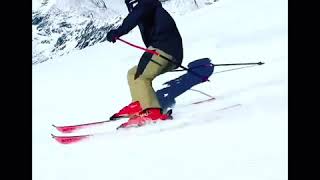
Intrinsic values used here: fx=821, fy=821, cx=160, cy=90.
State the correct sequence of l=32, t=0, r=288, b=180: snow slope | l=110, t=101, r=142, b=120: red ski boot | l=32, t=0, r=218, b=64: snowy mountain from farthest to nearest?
l=32, t=0, r=218, b=64: snowy mountain < l=110, t=101, r=142, b=120: red ski boot < l=32, t=0, r=288, b=180: snow slope

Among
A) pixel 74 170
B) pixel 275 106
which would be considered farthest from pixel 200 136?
pixel 74 170

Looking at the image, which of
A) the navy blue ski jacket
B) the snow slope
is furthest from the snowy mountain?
the navy blue ski jacket

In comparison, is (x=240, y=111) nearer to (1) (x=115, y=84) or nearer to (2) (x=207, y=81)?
(2) (x=207, y=81)

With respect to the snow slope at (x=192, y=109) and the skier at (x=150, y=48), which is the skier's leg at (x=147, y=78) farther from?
the snow slope at (x=192, y=109)

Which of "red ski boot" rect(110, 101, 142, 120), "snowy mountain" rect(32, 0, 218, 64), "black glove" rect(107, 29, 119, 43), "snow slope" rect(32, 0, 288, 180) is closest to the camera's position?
"snow slope" rect(32, 0, 288, 180)

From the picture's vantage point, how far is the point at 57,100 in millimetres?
5371

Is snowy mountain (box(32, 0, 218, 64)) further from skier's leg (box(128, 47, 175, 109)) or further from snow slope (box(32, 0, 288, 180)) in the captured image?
skier's leg (box(128, 47, 175, 109))

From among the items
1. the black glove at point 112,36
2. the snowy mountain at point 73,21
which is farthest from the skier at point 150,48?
the snowy mountain at point 73,21

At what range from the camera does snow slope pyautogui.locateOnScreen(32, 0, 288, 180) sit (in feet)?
15.4

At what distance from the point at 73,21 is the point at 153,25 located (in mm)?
666

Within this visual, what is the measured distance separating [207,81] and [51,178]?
3.75ft

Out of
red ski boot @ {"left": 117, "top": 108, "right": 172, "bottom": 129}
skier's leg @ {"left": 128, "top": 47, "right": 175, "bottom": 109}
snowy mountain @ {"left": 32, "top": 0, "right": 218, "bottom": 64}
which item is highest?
snowy mountain @ {"left": 32, "top": 0, "right": 218, "bottom": 64}

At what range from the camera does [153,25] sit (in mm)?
5012

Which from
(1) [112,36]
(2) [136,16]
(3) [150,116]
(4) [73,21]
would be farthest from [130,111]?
(4) [73,21]
